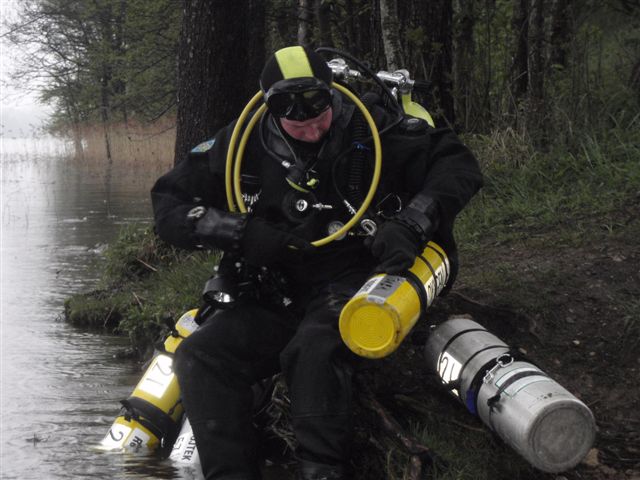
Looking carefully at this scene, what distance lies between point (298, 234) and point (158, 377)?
95 centimetres

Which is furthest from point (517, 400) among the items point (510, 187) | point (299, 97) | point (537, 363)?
point (510, 187)

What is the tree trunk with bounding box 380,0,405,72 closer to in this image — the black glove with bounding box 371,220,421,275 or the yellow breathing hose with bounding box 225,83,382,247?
the yellow breathing hose with bounding box 225,83,382,247

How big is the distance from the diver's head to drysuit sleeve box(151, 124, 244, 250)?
A: 30 cm

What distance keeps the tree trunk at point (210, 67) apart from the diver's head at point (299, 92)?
145 inches

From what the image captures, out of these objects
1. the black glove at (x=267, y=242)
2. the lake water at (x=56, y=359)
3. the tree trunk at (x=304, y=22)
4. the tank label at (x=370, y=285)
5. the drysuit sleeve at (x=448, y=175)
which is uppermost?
the drysuit sleeve at (x=448, y=175)

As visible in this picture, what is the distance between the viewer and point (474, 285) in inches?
183

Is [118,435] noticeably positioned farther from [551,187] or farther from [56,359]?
[551,187]

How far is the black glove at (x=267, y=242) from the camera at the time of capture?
3.43m

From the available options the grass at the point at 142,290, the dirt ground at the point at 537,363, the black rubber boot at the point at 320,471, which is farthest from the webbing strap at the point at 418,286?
the grass at the point at 142,290

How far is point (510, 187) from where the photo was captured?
6.54 m

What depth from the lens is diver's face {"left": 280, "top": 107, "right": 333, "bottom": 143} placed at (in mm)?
3559

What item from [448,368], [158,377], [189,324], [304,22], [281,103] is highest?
[281,103]

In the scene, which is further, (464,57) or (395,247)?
(464,57)

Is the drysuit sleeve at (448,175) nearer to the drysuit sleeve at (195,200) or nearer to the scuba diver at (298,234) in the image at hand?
the scuba diver at (298,234)
